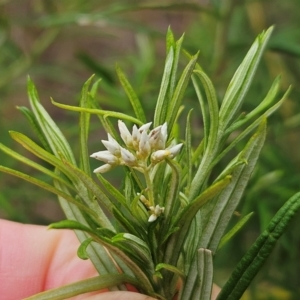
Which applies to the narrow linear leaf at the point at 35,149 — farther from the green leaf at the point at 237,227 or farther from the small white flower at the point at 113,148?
the green leaf at the point at 237,227

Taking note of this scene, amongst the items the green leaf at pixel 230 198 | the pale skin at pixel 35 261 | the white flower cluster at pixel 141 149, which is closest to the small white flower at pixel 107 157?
the white flower cluster at pixel 141 149

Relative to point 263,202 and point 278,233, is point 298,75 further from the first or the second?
point 278,233

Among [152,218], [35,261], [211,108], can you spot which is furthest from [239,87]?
[35,261]

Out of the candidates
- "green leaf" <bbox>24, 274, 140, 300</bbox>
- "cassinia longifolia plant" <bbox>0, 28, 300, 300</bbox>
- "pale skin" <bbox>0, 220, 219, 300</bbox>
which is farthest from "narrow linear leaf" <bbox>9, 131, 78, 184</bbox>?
"pale skin" <bbox>0, 220, 219, 300</bbox>

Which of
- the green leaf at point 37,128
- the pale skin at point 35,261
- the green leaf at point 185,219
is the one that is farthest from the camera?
the pale skin at point 35,261

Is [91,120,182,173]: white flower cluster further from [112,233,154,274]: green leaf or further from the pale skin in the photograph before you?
the pale skin

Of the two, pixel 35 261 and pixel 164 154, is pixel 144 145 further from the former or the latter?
pixel 35 261
